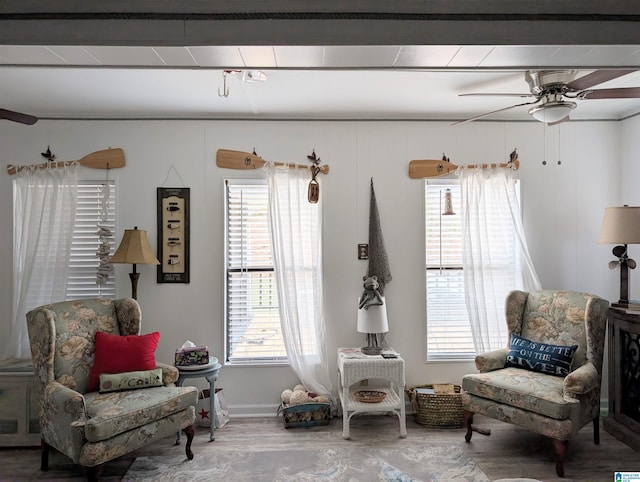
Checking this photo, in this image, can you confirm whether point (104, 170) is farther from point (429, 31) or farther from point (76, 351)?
point (429, 31)

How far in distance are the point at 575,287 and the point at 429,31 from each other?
3.72m

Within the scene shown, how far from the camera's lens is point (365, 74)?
3.13 meters

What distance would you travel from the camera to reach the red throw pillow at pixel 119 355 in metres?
3.22

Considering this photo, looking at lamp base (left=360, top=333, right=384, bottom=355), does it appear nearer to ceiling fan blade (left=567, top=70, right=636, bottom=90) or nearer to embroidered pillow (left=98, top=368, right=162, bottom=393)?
embroidered pillow (left=98, top=368, right=162, bottom=393)

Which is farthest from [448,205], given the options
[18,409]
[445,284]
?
[18,409]

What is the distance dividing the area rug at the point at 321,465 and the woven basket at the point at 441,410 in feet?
1.17

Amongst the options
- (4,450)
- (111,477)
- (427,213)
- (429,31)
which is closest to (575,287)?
(427,213)

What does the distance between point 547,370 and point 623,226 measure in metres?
1.25

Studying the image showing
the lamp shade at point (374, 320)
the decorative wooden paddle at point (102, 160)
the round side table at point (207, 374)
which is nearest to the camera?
the round side table at point (207, 374)

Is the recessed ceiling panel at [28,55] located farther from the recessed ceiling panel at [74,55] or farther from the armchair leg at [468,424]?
the armchair leg at [468,424]

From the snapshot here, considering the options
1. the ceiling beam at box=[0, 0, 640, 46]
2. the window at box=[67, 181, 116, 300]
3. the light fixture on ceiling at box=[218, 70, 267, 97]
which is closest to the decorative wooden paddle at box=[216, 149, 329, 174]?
the light fixture on ceiling at box=[218, 70, 267, 97]

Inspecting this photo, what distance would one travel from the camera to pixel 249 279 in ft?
13.5

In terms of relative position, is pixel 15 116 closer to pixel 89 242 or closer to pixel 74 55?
pixel 89 242

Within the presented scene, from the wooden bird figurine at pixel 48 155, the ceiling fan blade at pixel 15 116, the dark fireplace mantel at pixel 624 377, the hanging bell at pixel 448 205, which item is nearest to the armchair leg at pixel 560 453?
the dark fireplace mantel at pixel 624 377
